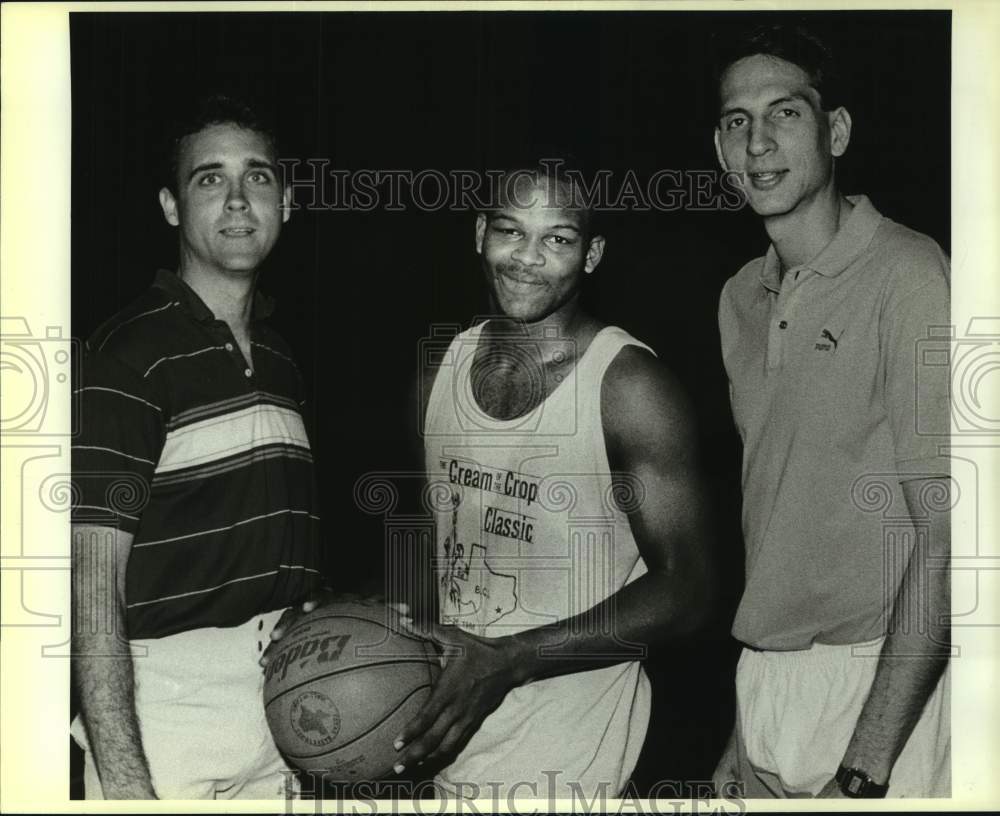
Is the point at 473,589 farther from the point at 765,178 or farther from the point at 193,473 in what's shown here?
the point at 765,178

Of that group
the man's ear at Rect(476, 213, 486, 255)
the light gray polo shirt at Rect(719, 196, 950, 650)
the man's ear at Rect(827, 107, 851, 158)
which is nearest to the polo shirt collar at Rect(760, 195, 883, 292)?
the light gray polo shirt at Rect(719, 196, 950, 650)

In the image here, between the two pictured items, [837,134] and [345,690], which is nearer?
[345,690]

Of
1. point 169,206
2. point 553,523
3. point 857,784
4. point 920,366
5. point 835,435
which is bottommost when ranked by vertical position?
point 857,784

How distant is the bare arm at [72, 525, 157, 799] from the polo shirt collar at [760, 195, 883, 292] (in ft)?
5.69

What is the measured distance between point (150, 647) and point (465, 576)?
797 mm

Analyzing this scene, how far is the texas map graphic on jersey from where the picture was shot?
2.99 metres

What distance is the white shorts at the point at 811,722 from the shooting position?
117 inches

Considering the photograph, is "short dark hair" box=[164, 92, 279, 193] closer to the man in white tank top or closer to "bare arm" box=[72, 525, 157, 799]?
the man in white tank top

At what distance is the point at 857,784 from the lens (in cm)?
297

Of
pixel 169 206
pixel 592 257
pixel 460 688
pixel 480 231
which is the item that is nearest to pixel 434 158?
pixel 480 231

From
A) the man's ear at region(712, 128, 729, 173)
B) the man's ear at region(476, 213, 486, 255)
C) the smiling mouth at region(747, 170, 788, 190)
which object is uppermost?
the man's ear at region(712, 128, 729, 173)

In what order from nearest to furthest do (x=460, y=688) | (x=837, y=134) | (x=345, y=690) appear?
1. (x=345, y=690)
2. (x=460, y=688)
3. (x=837, y=134)

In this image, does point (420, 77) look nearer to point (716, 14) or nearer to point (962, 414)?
point (716, 14)

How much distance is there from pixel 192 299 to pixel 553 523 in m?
1.06
